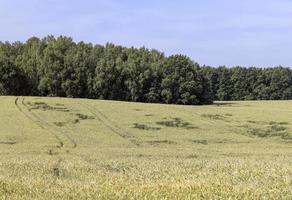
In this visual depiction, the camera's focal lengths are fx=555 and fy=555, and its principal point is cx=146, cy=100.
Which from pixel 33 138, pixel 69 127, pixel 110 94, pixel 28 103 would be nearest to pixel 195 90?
pixel 110 94

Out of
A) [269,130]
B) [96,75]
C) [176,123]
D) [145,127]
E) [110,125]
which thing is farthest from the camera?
[96,75]

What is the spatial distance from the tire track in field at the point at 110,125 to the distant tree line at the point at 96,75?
2857 cm

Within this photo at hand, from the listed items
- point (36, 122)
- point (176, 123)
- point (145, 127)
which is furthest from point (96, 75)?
point (145, 127)

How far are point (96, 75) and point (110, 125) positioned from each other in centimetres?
4456

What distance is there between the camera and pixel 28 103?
74.7 meters

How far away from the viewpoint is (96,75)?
103500 mm

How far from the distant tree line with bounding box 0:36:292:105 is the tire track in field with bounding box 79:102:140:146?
28569mm

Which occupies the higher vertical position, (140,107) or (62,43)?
(62,43)

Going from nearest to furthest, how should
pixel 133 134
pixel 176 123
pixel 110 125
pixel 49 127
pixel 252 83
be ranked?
pixel 133 134, pixel 49 127, pixel 110 125, pixel 176 123, pixel 252 83

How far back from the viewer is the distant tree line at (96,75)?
10275 cm

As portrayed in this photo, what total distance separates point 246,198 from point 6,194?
4.10 metres

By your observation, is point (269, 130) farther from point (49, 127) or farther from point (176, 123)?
point (49, 127)

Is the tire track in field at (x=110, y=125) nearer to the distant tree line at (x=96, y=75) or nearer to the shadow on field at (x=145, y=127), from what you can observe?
the shadow on field at (x=145, y=127)

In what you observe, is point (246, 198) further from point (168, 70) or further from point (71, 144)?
point (168, 70)
